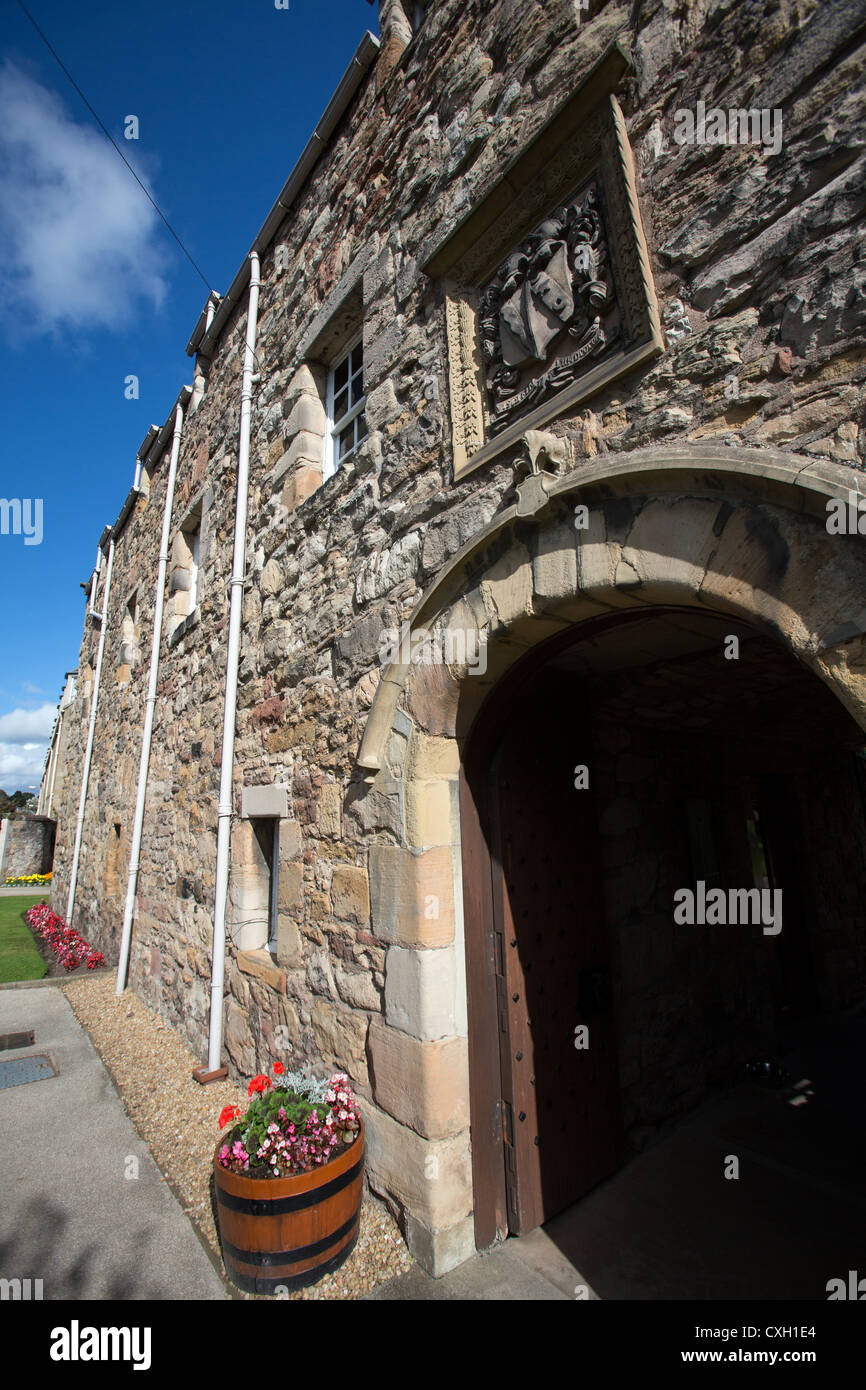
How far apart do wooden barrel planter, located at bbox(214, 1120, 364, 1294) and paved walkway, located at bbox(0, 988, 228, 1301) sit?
0.57ft

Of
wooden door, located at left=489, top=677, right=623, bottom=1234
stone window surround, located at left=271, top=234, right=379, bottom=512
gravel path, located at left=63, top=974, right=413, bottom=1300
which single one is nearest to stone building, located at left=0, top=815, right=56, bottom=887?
gravel path, located at left=63, top=974, right=413, bottom=1300

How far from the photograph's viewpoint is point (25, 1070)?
4434 millimetres

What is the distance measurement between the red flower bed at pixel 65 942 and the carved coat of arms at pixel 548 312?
835 cm

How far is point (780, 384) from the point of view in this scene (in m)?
1.59

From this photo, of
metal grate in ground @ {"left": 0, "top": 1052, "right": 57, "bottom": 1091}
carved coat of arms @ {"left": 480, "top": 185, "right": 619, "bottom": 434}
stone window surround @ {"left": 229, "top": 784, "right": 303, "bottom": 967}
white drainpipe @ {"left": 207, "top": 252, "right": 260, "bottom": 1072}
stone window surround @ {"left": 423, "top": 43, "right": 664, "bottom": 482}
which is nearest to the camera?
stone window surround @ {"left": 423, "top": 43, "right": 664, "bottom": 482}

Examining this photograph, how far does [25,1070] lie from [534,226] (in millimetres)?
6096

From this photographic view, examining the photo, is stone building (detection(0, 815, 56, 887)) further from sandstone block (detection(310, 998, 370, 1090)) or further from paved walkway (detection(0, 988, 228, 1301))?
sandstone block (detection(310, 998, 370, 1090))

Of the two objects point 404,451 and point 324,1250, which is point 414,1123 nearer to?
point 324,1250

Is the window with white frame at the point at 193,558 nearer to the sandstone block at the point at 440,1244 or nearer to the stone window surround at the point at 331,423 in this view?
the stone window surround at the point at 331,423

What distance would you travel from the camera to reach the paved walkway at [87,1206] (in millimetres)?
2309

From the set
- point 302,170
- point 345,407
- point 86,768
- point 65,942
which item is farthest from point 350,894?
point 86,768

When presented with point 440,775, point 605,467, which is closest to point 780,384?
point 605,467

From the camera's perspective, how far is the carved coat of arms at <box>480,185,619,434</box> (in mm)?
2094

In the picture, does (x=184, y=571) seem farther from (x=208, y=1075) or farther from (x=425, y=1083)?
(x=425, y=1083)
